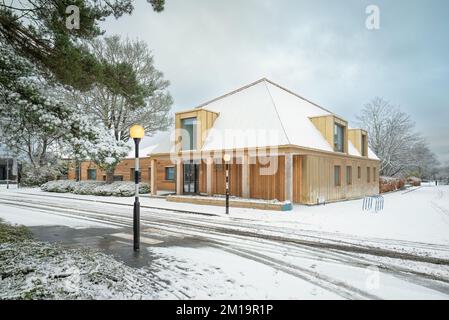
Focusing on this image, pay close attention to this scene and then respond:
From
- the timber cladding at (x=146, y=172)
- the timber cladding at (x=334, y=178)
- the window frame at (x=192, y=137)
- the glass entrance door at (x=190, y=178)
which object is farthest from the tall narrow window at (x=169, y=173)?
the timber cladding at (x=334, y=178)

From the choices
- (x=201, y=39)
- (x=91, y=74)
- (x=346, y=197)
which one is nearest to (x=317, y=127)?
(x=346, y=197)

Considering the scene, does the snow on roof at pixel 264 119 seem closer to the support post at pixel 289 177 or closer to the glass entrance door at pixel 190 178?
the support post at pixel 289 177

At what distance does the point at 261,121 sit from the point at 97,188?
46.6 feet

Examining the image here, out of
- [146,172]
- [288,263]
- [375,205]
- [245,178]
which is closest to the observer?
[288,263]

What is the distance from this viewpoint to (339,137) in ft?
61.6

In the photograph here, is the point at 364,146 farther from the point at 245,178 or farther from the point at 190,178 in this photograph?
the point at 190,178

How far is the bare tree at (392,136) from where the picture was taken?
33969mm

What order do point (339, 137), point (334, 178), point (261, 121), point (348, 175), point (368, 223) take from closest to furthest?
point (368, 223) < point (261, 121) < point (334, 178) < point (339, 137) < point (348, 175)

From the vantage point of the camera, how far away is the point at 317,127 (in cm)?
1791

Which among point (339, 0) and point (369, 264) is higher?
point (339, 0)

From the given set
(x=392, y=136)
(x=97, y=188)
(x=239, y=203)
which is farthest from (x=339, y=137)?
(x=392, y=136)
